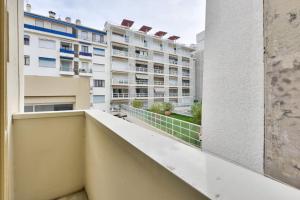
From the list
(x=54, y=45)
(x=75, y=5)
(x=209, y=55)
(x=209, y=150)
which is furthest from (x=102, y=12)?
(x=54, y=45)

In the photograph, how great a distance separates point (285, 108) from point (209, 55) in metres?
0.33

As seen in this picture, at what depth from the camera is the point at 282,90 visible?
0.38 meters

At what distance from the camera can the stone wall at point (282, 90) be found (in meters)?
0.35

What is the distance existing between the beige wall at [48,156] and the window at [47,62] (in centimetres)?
932

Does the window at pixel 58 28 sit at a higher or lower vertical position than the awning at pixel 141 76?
higher

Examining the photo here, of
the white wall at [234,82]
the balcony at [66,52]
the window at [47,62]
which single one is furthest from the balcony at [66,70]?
the white wall at [234,82]

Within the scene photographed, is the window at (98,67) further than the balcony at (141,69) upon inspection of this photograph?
No

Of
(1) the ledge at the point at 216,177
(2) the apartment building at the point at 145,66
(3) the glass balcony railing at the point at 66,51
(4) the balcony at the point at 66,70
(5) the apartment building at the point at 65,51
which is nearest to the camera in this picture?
A: (1) the ledge at the point at 216,177

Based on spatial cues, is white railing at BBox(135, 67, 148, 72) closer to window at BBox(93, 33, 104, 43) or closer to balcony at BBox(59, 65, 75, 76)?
window at BBox(93, 33, 104, 43)

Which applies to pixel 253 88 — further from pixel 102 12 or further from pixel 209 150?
pixel 102 12

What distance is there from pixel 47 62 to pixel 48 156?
9.46m

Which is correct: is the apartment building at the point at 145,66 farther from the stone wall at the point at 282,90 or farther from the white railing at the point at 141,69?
the stone wall at the point at 282,90

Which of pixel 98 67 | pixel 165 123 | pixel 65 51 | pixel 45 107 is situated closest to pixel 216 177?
pixel 45 107

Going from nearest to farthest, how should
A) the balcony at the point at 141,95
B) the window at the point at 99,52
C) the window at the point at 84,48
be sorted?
the window at the point at 84,48, the window at the point at 99,52, the balcony at the point at 141,95
